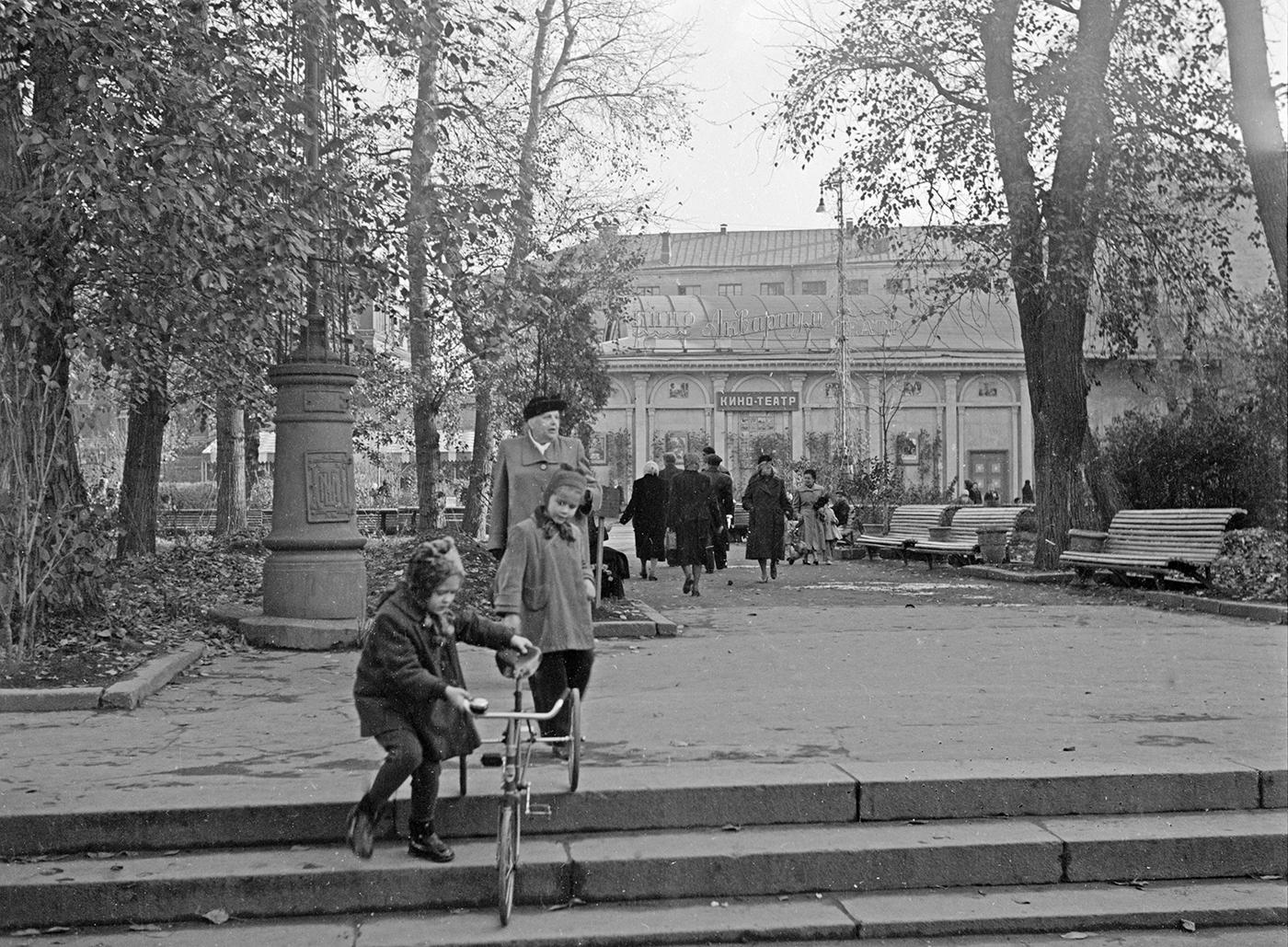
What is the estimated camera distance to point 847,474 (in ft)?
110

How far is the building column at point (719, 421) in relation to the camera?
48125 millimetres

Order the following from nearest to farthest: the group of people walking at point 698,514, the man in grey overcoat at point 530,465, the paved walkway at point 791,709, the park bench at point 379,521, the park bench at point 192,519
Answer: the paved walkway at point 791,709 < the man in grey overcoat at point 530,465 < the group of people walking at point 698,514 < the park bench at point 192,519 < the park bench at point 379,521

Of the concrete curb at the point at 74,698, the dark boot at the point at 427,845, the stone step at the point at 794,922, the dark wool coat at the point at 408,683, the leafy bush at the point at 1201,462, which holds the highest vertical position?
the leafy bush at the point at 1201,462

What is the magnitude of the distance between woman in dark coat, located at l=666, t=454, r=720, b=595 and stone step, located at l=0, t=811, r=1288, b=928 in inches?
434

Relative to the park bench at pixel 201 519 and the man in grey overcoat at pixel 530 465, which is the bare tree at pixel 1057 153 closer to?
the man in grey overcoat at pixel 530 465

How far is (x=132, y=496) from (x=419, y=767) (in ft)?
52.0

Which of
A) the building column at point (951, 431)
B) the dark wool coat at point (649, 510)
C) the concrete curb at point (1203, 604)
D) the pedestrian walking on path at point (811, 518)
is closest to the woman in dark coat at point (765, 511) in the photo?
the dark wool coat at point (649, 510)

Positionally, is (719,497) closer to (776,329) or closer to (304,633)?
(304,633)

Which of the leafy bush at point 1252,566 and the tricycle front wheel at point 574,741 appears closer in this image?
the tricycle front wheel at point 574,741

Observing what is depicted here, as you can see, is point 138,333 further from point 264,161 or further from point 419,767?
point 419,767

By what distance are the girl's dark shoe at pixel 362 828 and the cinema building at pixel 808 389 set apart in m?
40.7

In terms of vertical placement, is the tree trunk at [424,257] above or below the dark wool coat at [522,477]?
above

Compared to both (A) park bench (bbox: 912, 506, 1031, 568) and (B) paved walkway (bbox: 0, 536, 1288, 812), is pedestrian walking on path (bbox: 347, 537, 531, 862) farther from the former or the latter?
(A) park bench (bbox: 912, 506, 1031, 568)

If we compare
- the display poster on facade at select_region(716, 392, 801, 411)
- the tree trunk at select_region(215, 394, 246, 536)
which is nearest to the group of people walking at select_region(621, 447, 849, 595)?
the tree trunk at select_region(215, 394, 246, 536)
